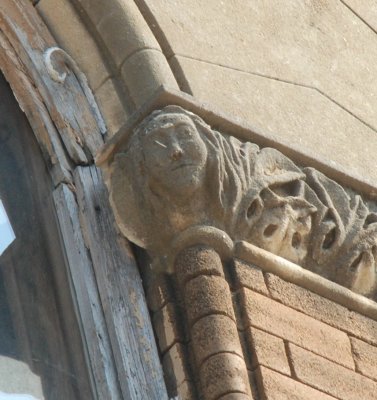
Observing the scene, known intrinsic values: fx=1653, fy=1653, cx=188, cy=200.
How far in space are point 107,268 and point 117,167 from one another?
0.25 metres

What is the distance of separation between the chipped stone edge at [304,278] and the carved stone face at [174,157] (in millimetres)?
215

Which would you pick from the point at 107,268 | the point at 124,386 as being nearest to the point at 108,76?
the point at 107,268

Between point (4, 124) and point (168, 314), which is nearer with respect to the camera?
point (168, 314)

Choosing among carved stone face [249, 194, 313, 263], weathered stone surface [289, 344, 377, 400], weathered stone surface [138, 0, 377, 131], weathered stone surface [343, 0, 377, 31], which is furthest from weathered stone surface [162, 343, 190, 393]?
weathered stone surface [343, 0, 377, 31]

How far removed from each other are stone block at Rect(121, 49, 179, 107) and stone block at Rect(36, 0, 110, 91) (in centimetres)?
9

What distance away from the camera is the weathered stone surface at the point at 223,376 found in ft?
12.4

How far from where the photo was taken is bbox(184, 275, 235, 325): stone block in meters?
3.93

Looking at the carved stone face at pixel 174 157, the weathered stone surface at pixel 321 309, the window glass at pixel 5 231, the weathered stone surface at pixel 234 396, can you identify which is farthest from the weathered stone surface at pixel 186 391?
the window glass at pixel 5 231

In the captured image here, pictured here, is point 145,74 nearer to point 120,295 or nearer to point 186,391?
point 120,295

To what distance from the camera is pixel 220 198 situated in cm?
410

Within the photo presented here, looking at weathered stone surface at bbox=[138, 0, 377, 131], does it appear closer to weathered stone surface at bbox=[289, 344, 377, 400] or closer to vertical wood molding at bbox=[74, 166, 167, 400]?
vertical wood molding at bbox=[74, 166, 167, 400]

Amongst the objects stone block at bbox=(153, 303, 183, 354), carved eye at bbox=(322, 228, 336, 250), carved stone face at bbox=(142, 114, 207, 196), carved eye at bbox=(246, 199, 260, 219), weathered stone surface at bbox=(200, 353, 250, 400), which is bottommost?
carved eye at bbox=(322, 228, 336, 250)

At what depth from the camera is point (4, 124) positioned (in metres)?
4.47

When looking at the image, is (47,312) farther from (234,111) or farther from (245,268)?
(234,111)
